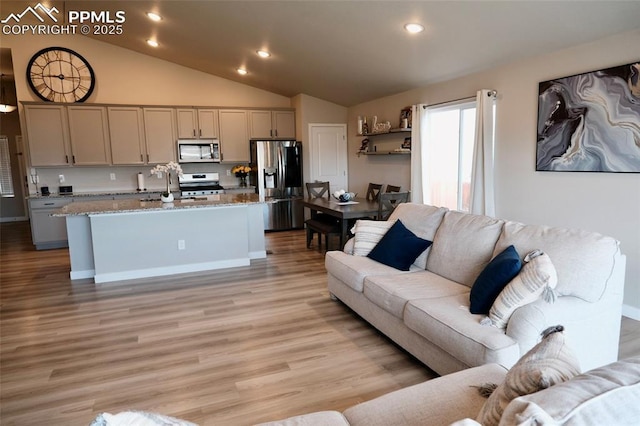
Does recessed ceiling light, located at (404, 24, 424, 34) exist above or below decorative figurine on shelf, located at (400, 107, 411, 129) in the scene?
above

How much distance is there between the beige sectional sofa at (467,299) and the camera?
2045 mm

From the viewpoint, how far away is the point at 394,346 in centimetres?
284

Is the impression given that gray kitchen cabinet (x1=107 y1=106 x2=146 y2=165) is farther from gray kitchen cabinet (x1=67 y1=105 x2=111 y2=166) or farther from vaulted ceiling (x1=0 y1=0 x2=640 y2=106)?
vaulted ceiling (x1=0 y1=0 x2=640 y2=106)

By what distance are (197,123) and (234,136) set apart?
0.70m

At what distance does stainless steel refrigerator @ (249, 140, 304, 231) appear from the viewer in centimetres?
710

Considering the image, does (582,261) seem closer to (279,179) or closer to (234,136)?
(279,179)

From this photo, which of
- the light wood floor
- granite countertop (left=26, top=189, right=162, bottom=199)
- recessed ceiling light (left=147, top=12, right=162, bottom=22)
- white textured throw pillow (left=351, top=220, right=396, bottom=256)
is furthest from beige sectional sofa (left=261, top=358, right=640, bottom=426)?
granite countertop (left=26, top=189, right=162, bottom=199)

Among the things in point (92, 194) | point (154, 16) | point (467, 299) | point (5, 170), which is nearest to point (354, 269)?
point (467, 299)

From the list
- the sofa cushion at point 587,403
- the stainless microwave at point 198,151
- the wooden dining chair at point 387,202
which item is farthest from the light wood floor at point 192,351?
the stainless microwave at point 198,151

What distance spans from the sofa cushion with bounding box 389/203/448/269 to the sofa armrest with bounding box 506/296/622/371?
1.21 m

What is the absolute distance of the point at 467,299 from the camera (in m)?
2.50

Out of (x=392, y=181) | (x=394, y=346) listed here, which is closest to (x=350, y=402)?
(x=394, y=346)

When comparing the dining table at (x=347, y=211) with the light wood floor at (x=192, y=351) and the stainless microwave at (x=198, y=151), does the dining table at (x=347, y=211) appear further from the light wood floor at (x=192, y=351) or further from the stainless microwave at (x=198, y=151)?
the stainless microwave at (x=198, y=151)

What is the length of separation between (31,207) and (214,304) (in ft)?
14.3
